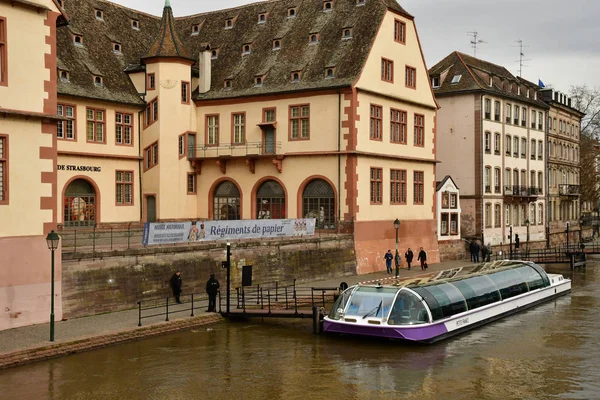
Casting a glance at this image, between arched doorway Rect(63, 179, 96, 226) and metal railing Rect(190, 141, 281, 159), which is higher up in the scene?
metal railing Rect(190, 141, 281, 159)

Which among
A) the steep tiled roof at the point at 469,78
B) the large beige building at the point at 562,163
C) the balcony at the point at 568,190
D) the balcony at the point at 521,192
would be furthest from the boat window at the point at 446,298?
the balcony at the point at 568,190

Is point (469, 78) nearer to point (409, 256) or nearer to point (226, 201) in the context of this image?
point (409, 256)

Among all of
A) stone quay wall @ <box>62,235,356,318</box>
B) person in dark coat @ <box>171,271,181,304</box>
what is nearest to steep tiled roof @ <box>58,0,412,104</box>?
stone quay wall @ <box>62,235,356,318</box>

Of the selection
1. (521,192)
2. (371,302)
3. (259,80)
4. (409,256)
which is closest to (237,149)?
(259,80)

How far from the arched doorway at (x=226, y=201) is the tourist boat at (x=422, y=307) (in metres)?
17.7

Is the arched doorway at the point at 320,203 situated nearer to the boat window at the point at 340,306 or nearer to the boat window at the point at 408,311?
the boat window at the point at 340,306

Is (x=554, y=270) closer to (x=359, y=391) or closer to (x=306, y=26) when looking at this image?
(x=306, y=26)

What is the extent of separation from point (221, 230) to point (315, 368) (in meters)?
13.4

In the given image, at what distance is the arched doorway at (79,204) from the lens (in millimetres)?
39750

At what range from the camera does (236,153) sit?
43.5 metres

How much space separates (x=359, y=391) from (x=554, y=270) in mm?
33877

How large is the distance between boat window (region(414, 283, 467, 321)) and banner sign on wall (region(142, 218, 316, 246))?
10.5 metres

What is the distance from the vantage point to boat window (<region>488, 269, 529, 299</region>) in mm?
29422

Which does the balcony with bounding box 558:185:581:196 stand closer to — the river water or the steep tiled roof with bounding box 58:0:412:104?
the steep tiled roof with bounding box 58:0:412:104
